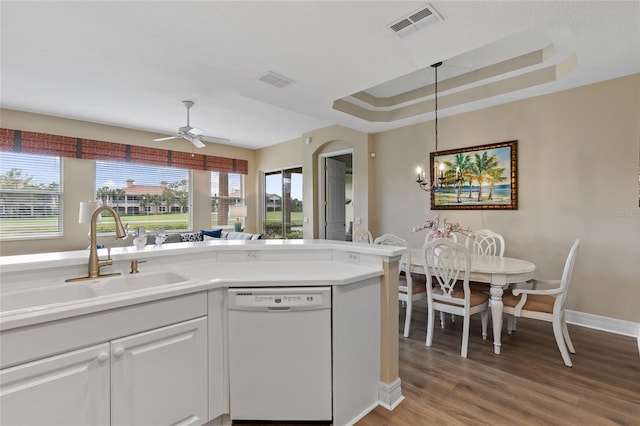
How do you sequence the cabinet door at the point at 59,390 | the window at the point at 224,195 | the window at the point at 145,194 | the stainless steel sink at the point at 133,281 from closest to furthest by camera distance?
1. the cabinet door at the point at 59,390
2. the stainless steel sink at the point at 133,281
3. the window at the point at 145,194
4. the window at the point at 224,195

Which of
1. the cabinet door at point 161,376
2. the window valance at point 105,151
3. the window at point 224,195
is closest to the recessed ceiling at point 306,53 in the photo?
the window valance at point 105,151

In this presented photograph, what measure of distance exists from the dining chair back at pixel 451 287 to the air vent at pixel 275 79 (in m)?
2.10

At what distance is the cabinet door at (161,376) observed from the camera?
1.31 metres

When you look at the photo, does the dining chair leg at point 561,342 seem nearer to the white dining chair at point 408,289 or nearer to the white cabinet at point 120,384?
the white dining chair at point 408,289

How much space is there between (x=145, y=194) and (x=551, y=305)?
654 centimetres

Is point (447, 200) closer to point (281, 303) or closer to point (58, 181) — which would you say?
point (281, 303)

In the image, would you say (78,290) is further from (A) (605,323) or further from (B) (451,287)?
(A) (605,323)

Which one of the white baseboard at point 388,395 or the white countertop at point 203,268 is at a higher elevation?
the white countertop at point 203,268

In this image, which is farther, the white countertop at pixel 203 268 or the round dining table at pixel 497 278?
the round dining table at pixel 497 278

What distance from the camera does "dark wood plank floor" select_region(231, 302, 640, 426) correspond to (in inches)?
72.1

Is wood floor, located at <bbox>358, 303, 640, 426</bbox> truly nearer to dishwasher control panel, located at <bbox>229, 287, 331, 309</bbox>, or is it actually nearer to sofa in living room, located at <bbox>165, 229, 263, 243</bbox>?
dishwasher control panel, located at <bbox>229, 287, 331, 309</bbox>

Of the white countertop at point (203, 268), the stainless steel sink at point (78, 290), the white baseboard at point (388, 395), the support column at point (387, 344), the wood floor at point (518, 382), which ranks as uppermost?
the white countertop at point (203, 268)

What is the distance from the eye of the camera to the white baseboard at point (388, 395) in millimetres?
1913

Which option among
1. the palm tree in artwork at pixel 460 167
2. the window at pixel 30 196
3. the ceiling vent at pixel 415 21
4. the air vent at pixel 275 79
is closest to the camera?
the ceiling vent at pixel 415 21
